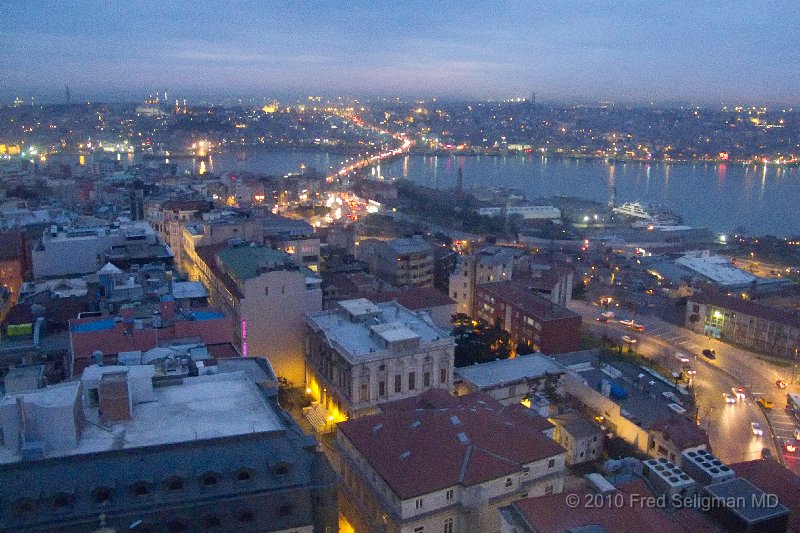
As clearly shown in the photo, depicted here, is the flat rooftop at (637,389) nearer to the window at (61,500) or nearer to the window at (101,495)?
the window at (101,495)

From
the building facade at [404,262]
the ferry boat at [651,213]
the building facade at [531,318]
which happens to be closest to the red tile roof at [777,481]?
the building facade at [531,318]

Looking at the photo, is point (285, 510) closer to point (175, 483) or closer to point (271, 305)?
point (175, 483)

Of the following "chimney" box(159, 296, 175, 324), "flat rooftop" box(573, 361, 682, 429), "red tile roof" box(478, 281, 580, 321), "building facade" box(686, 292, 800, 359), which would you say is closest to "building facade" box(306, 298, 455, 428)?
"chimney" box(159, 296, 175, 324)

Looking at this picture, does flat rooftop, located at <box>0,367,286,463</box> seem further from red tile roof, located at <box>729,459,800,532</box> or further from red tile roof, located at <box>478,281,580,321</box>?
red tile roof, located at <box>478,281,580,321</box>

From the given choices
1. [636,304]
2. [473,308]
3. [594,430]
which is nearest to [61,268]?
[473,308]

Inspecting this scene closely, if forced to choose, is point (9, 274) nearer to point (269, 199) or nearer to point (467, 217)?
point (269, 199)

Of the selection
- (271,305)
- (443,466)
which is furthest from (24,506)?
(271,305)
